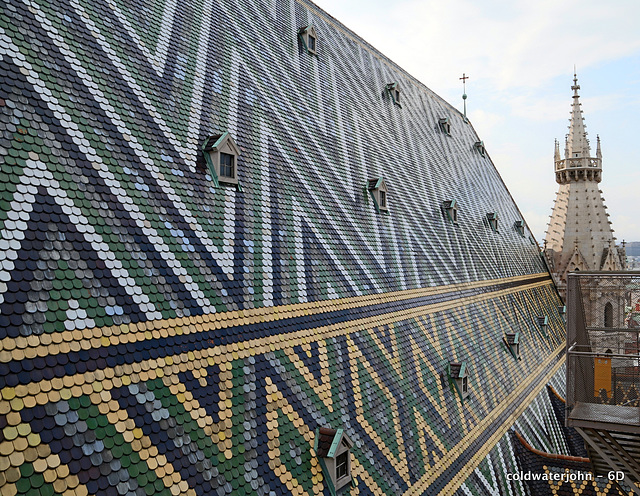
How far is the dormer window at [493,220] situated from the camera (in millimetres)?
27578

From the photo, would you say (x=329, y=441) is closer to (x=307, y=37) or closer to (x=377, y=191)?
(x=377, y=191)

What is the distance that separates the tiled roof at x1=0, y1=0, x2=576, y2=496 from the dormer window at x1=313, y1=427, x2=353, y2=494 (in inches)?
7.5

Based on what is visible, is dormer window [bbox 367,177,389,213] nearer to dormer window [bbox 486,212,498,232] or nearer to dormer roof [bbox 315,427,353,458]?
dormer roof [bbox 315,427,353,458]

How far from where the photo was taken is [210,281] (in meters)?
9.16

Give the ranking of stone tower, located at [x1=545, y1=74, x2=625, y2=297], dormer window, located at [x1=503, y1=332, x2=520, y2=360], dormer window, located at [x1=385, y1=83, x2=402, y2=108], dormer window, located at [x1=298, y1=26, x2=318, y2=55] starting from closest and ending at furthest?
dormer window, located at [x1=298, y1=26, x2=318, y2=55]
dormer window, located at [x1=503, y1=332, x2=520, y2=360]
dormer window, located at [x1=385, y1=83, x2=402, y2=108]
stone tower, located at [x1=545, y1=74, x2=625, y2=297]

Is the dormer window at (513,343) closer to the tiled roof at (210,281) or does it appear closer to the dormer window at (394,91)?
the tiled roof at (210,281)

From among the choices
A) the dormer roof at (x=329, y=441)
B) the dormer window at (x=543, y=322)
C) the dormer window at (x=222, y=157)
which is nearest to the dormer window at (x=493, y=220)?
the dormer window at (x=543, y=322)

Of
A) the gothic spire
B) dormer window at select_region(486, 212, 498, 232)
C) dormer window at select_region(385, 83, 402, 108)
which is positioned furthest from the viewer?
the gothic spire

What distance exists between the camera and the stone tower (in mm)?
41031

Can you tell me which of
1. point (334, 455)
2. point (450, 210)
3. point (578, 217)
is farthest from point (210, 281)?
point (578, 217)

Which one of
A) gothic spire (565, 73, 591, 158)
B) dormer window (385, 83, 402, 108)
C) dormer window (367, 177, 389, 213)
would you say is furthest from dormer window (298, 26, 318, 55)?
gothic spire (565, 73, 591, 158)

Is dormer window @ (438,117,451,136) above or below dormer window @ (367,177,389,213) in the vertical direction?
above

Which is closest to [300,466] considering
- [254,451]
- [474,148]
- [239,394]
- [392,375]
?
[254,451]

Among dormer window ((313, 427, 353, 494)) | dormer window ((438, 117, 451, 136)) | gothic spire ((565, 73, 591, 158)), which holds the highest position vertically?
gothic spire ((565, 73, 591, 158))
